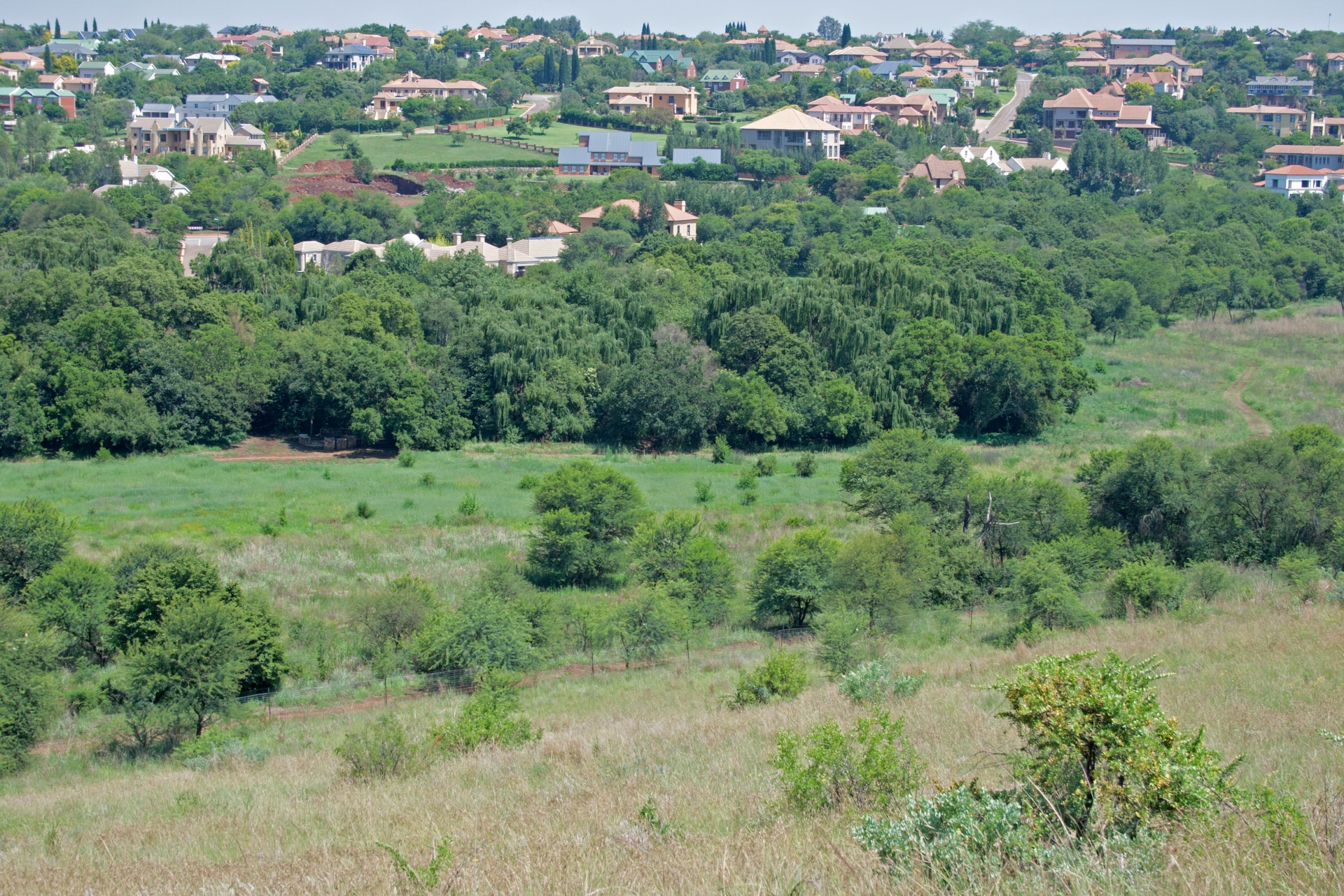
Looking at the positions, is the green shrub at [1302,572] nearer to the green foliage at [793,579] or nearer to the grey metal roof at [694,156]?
the green foliage at [793,579]

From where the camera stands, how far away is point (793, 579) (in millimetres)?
22781

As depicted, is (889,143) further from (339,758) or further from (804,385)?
(339,758)

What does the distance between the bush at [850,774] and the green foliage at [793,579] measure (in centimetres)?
1393

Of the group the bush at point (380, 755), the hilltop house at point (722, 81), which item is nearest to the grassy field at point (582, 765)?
the bush at point (380, 755)

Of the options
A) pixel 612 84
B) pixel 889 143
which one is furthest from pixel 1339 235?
pixel 612 84

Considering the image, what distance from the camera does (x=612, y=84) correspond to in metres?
132

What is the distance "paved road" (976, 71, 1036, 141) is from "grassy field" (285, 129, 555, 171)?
46.6 m

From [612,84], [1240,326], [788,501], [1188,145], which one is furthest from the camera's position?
[612,84]

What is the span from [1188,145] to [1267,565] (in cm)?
9454

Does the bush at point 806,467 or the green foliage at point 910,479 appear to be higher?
the green foliage at point 910,479

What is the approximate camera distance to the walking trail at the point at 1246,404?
39353 millimetres

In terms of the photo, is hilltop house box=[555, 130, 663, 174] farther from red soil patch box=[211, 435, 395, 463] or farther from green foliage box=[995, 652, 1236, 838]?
green foliage box=[995, 652, 1236, 838]

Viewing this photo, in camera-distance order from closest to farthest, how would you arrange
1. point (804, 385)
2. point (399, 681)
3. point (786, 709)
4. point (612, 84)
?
1. point (786, 709)
2. point (399, 681)
3. point (804, 385)
4. point (612, 84)

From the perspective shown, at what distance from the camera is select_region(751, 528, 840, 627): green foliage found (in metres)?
22.6
